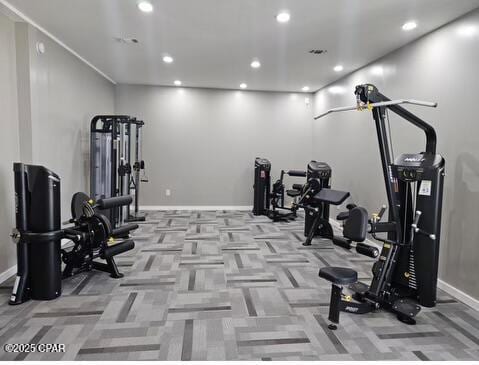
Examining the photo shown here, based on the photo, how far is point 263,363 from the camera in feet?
6.41

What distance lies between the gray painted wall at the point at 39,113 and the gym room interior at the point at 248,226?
0.08 feet

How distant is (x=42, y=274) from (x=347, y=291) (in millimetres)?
2794

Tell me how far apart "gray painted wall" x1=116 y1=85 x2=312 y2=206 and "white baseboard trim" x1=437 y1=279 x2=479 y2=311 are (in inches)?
174

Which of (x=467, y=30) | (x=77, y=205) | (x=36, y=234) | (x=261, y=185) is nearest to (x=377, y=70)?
(x=467, y=30)

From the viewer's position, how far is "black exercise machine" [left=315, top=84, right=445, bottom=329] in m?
2.65

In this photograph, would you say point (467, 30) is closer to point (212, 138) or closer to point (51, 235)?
point (51, 235)

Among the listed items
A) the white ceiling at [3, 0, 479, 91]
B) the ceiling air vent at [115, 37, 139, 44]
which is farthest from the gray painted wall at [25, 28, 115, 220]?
the ceiling air vent at [115, 37, 139, 44]

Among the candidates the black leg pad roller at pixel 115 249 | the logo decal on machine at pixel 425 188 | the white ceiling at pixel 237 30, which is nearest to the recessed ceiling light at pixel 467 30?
the white ceiling at pixel 237 30

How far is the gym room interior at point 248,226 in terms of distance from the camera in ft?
7.65

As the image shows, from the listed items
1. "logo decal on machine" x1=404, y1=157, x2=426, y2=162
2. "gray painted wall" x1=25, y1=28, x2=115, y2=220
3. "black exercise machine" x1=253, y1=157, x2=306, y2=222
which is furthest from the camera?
"black exercise machine" x1=253, y1=157, x2=306, y2=222

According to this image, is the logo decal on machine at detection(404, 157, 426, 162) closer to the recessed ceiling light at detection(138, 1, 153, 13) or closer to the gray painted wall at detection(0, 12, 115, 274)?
the recessed ceiling light at detection(138, 1, 153, 13)

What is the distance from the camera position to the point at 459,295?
295 centimetres

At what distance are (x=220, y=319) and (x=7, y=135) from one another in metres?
2.75

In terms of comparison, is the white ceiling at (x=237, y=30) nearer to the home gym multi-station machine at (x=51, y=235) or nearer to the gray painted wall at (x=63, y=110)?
the gray painted wall at (x=63, y=110)
